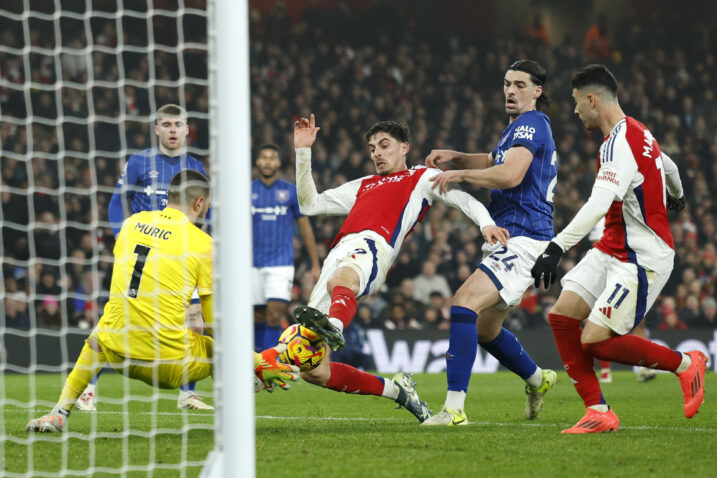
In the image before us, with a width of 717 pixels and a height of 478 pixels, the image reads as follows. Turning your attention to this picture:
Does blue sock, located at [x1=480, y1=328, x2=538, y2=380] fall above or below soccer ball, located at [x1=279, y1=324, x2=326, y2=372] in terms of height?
below

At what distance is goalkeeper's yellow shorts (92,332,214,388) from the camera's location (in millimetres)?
4914

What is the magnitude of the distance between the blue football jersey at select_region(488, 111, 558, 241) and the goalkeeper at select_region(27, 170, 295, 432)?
1722mm

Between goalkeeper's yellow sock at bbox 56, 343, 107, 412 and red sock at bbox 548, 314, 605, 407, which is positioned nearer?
goalkeeper's yellow sock at bbox 56, 343, 107, 412

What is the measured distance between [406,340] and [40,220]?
17.5 ft

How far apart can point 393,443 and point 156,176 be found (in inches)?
125

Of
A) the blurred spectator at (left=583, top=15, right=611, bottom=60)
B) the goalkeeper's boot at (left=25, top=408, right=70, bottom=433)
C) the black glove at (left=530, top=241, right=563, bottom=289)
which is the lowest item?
the goalkeeper's boot at (left=25, top=408, right=70, bottom=433)

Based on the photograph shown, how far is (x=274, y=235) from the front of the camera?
9953mm

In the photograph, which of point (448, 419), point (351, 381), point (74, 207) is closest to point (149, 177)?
point (351, 381)

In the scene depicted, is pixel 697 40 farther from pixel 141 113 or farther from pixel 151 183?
pixel 151 183

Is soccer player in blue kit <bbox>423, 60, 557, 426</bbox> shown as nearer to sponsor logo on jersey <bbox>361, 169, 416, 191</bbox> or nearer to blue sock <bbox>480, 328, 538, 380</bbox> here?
blue sock <bbox>480, 328, 538, 380</bbox>

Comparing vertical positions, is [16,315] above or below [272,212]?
below

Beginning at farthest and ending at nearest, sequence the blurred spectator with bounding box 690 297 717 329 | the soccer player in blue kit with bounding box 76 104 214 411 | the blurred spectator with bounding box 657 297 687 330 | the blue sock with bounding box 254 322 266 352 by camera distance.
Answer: the blurred spectator with bounding box 690 297 717 329 < the blurred spectator with bounding box 657 297 687 330 < the blue sock with bounding box 254 322 266 352 < the soccer player in blue kit with bounding box 76 104 214 411

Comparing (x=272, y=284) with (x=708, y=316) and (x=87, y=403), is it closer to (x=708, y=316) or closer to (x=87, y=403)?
(x=87, y=403)

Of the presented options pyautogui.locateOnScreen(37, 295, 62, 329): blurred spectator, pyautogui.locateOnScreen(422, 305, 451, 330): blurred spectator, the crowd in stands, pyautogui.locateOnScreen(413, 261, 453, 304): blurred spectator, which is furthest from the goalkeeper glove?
pyautogui.locateOnScreen(413, 261, 453, 304): blurred spectator
